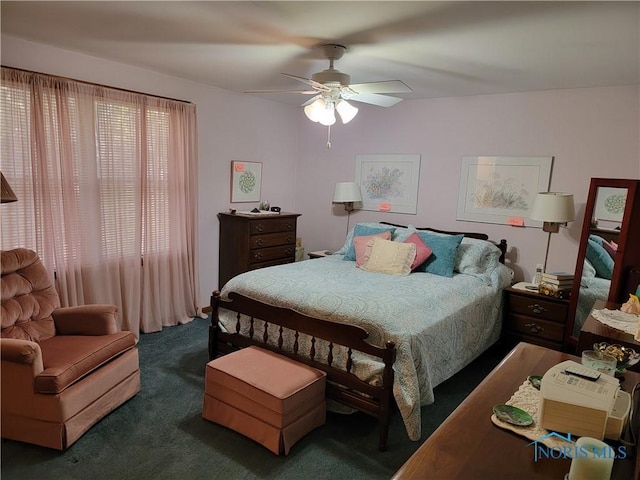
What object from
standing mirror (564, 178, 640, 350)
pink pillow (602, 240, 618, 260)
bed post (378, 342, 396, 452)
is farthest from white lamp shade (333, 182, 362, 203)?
bed post (378, 342, 396, 452)

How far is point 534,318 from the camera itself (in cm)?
347

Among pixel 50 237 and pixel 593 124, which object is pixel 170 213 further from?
pixel 593 124

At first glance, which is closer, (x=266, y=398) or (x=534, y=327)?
(x=266, y=398)

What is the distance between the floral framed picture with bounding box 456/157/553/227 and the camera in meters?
3.87

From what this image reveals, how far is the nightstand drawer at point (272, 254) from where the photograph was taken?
4.42 metres

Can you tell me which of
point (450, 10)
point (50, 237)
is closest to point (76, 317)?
point (50, 237)

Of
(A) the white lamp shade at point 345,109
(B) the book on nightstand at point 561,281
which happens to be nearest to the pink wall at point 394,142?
(B) the book on nightstand at point 561,281

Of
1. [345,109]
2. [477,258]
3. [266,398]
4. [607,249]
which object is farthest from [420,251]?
[266,398]

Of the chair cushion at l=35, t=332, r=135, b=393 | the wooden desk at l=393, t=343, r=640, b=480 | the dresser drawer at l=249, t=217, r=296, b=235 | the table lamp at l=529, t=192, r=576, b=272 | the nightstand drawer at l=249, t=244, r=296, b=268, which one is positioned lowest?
the chair cushion at l=35, t=332, r=135, b=393

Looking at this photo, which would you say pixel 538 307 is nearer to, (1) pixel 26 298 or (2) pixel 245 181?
(2) pixel 245 181

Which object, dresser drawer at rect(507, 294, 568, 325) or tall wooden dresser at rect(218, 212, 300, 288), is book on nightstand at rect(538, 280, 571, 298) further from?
tall wooden dresser at rect(218, 212, 300, 288)

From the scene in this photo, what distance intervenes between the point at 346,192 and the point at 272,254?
1069mm

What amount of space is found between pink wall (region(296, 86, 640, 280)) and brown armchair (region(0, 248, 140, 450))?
9.98ft

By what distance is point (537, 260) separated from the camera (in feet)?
12.8
